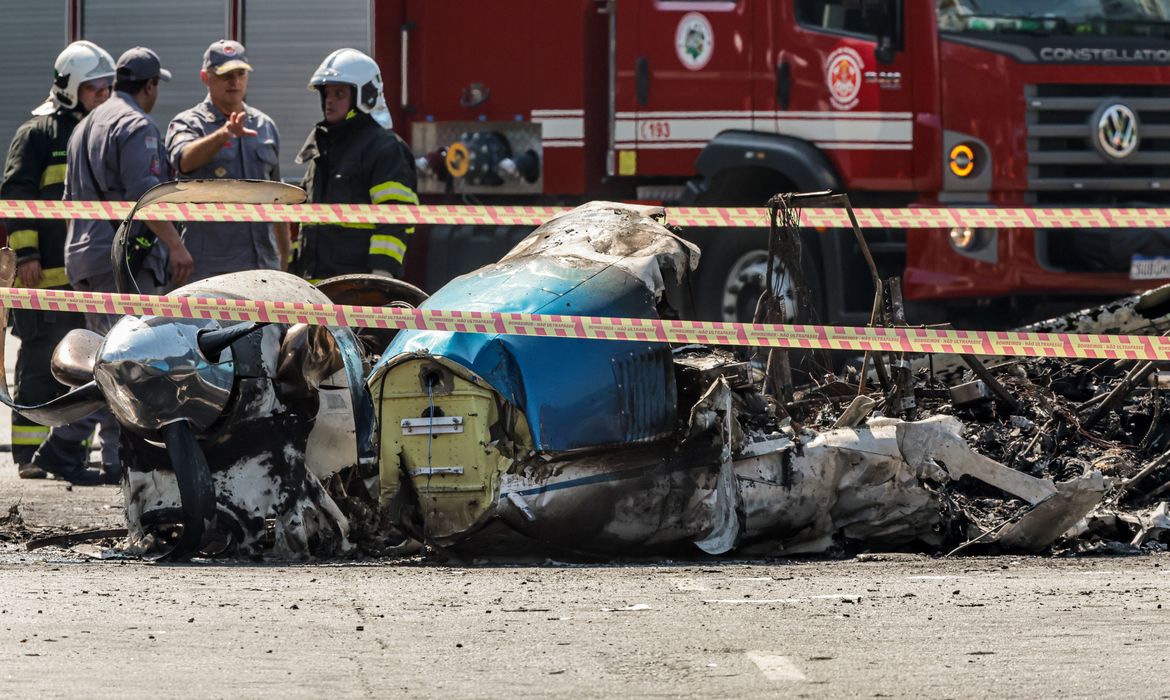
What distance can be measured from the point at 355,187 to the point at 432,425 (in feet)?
9.35

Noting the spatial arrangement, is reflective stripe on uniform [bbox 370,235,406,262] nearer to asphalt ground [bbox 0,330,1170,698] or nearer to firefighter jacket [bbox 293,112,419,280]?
firefighter jacket [bbox 293,112,419,280]

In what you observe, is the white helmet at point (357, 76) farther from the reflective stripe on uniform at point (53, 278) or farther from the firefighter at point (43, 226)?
the reflective stripe on uniform at point (53, 278)

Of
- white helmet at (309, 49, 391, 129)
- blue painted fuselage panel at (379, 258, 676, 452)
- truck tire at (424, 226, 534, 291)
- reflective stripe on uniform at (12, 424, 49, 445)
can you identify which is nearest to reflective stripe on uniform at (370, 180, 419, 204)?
white helmet at (309, 49, 391, 129)

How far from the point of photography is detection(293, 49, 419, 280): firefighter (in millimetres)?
8430

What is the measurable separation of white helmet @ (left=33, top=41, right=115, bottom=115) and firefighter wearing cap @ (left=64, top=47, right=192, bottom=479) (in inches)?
20.0

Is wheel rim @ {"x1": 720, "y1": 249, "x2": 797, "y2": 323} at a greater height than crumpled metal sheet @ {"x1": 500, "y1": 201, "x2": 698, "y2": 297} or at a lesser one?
lesser

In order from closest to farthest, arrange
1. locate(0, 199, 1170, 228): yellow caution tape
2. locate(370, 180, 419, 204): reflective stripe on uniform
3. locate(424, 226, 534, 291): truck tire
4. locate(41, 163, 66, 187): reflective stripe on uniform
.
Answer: locate(0, 199, 1170, 228): yellow caution tape
locate(370, 180, 419, 204): reflective stripe on uniform
locate(41, 163, 66, 187): reflective stripe on uniform
locate(424, 226, 534, 291): truck tire

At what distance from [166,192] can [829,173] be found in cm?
497

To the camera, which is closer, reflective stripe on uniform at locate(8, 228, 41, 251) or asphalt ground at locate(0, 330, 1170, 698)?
asphalt ground at locate(0, 330, 1170, 698)

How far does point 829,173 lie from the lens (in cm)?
1059

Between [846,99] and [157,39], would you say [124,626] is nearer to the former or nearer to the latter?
[846,99]

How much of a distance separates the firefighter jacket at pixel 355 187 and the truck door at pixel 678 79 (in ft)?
9.11

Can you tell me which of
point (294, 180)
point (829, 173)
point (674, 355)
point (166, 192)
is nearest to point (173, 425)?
point (166, 192)

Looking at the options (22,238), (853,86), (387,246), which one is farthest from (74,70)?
(853,86)
